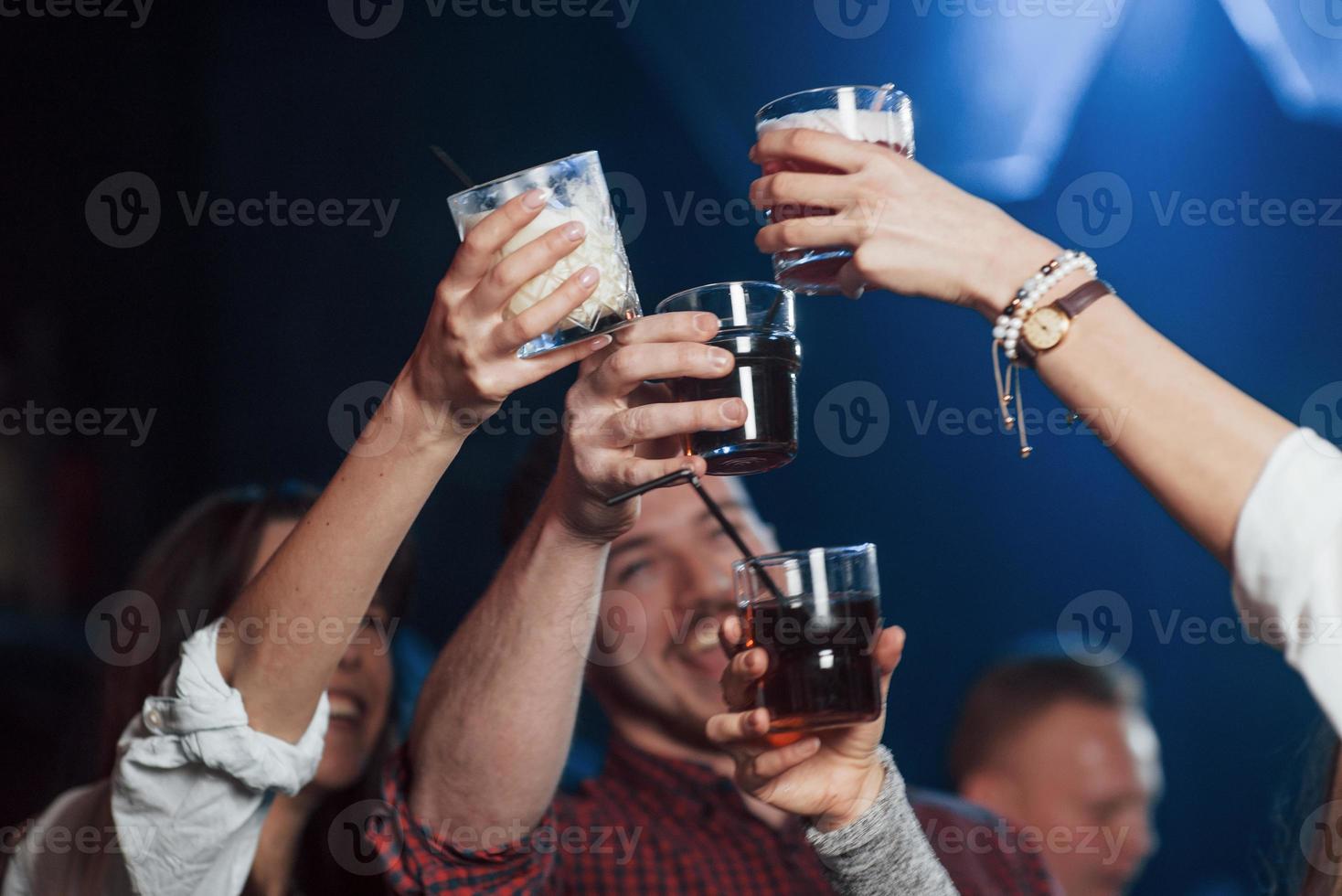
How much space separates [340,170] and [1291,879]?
9.18 ft

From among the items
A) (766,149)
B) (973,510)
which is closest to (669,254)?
(973,510)

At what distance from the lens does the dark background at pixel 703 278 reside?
3.12 metres

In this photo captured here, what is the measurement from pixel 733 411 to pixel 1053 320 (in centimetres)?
45

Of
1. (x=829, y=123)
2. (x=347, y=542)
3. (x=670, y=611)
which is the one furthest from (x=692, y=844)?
(x=829, y=123)

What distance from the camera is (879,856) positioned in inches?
60.9

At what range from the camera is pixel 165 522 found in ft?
10.4

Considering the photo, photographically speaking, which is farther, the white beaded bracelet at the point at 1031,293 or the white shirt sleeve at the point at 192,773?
the white shirt sleeve at the point at 192,773

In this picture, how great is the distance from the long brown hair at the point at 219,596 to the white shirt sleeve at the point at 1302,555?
2056 mm

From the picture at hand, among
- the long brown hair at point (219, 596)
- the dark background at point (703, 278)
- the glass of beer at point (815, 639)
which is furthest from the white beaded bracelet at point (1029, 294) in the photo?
the dark background at point (703, 278)

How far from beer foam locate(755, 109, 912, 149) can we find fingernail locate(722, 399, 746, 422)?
356 mm

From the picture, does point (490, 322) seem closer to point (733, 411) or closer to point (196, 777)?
point (733, 411)

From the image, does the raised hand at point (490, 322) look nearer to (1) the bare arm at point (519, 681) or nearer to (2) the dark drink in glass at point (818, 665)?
(1) the bare arm at point (519, 681)

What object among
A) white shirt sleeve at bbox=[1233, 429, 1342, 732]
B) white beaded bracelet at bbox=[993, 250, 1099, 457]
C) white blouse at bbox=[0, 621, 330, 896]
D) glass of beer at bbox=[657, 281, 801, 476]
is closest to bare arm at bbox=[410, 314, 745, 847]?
glass of beer at bbox=[657, 281, 801, 476]

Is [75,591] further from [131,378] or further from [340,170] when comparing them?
[340,170]
